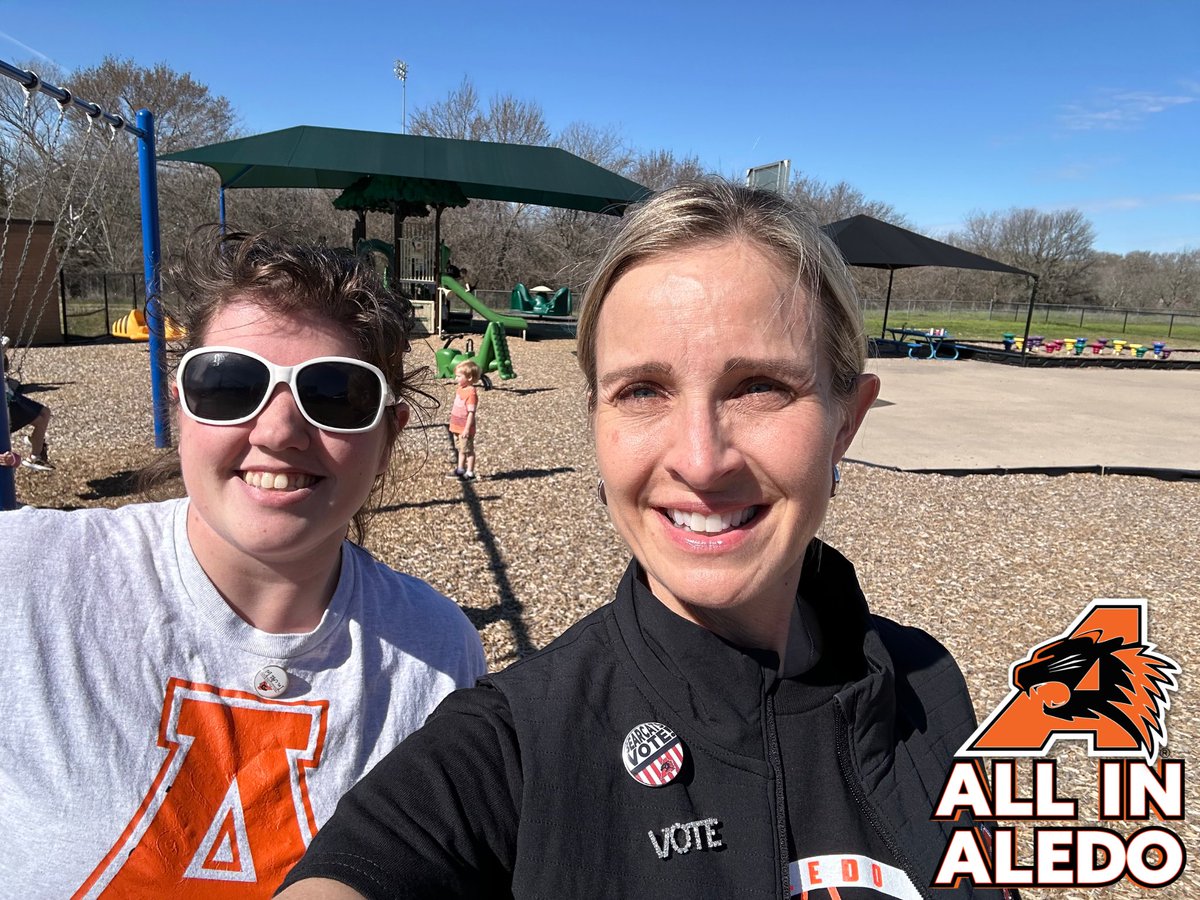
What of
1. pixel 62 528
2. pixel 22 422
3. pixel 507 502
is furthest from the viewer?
pixel 507 502

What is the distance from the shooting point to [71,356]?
15.5 metres

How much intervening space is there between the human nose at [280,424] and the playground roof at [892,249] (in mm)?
20243

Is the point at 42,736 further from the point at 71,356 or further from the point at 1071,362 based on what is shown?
the point at 1071,362

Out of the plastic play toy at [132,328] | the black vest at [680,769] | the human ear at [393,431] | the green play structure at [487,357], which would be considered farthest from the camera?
the plastic play toy at [132,328]

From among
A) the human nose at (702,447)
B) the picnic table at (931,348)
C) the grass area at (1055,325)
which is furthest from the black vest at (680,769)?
the grass area at (1055,325)

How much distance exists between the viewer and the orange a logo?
1.06 metres

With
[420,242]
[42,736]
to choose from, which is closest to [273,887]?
[42,736]

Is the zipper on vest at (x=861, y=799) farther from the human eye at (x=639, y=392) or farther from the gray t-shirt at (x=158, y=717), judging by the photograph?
the gray t-shirt at (x=158, y=717)

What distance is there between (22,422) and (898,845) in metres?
7.91

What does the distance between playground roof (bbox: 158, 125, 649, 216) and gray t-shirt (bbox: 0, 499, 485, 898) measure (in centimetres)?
1595

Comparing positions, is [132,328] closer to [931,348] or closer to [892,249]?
[892,249]

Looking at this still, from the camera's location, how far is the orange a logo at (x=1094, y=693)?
1061 mm

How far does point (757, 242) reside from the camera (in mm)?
1217

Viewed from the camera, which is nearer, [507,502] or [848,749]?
[848,749]
